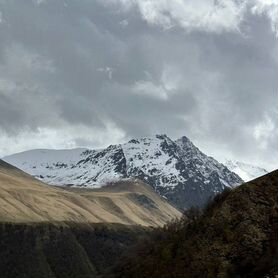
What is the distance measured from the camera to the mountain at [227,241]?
48188 millimetres

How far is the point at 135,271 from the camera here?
58.1 meters

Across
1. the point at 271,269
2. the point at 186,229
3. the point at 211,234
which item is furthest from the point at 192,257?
the point at 271,269

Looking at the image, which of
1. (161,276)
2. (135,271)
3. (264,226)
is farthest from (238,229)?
(135,271)

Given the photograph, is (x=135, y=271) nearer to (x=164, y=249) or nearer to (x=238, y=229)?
(x=164, y=249)

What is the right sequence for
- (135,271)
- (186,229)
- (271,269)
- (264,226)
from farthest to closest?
1. (186,229)
2. (135,271)
3. (264,226)
4. (271,269)

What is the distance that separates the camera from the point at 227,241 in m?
50.7

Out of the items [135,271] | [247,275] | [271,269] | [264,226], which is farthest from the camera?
[135,271]

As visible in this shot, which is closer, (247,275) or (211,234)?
(247,275)

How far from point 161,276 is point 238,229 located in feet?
26.7

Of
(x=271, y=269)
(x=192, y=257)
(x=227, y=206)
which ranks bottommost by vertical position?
(x=271, y=269)

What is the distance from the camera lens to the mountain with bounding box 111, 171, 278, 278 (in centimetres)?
4819

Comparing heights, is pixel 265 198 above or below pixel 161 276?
above

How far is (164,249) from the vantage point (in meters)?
58.3

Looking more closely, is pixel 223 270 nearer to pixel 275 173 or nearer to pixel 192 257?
pixel 192 257
